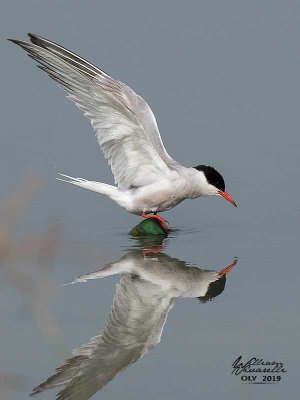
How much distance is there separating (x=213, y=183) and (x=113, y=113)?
84cm

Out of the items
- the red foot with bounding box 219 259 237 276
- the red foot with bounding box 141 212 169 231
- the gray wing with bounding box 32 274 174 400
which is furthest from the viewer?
the red foot with bounding box 141 212 169 231

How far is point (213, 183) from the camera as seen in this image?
26.1ft

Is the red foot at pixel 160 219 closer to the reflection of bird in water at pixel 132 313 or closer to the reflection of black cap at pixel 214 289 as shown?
the reflection of bird in water at pixel 132 313

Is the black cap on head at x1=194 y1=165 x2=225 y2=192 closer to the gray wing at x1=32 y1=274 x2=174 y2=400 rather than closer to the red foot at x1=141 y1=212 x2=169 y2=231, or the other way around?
the red foot at x1=141 y1=212 x2=169 y2=231

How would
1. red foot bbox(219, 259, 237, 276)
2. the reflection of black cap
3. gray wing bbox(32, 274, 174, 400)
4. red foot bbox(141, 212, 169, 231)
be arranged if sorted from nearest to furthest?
gray wing bbox(32, 274, 174, 400) → the reflection of black cap → red foot bbox(219, 259, 237, 276) → red foot bbox(141, 212, 169, 231)

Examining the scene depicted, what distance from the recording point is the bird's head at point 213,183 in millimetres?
7906

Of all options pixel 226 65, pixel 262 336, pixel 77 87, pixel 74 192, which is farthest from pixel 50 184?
pixel 262 336

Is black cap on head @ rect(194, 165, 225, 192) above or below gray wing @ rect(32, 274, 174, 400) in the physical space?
above

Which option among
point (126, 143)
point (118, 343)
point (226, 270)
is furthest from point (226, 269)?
point (126, 143)

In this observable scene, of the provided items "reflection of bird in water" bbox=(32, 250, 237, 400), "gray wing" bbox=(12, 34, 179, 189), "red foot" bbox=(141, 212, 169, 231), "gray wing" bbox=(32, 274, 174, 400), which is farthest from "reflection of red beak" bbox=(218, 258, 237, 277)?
"gray wing" bbox=(12, 34, 179, 189)

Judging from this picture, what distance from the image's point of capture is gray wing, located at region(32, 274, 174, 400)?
16.8 ft

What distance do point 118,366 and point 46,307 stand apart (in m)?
0.82

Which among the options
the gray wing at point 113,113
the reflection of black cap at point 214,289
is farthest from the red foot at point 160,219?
the reflection of black cap at point 214,289

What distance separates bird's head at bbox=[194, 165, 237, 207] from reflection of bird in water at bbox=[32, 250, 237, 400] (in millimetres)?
905
